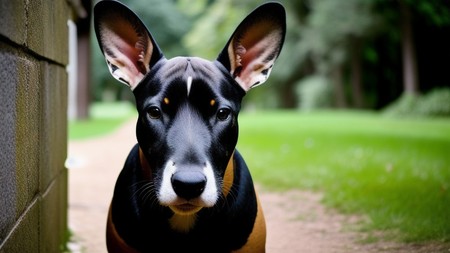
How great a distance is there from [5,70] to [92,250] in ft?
10.3

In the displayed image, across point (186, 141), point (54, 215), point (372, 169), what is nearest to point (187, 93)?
point (186, 141)

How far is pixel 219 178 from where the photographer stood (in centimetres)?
317

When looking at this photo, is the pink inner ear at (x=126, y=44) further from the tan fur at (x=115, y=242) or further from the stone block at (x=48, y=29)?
the tan fur at (x=115, y=242)

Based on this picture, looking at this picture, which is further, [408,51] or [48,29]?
[408,51]

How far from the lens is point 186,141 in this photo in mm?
3096

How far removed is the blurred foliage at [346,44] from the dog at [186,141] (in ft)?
74.2

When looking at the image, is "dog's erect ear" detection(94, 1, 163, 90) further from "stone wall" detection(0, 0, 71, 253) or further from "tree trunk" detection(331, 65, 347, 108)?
"tree trunk" detection(331, 65, 347, 108)

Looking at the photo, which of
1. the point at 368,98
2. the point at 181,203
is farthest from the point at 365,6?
the point at 181,203

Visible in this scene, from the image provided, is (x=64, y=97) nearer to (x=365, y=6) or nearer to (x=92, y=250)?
(x=92, y=250)

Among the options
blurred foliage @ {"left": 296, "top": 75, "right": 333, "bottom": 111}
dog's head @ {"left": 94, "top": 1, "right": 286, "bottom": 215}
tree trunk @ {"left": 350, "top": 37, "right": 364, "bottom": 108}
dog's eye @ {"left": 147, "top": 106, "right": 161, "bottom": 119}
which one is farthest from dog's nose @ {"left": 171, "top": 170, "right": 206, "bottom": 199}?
blurred foliage @ {"left": 296, "top": 75, "right": 333, "bottom": 111}

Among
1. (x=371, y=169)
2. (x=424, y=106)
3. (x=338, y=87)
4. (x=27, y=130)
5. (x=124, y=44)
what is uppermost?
(x=124, y=44)

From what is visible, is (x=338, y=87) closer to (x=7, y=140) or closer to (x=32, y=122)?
(x=32, y=122)

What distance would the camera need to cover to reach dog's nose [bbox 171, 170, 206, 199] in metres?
2.88

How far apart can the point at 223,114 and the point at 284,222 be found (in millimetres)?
3601
